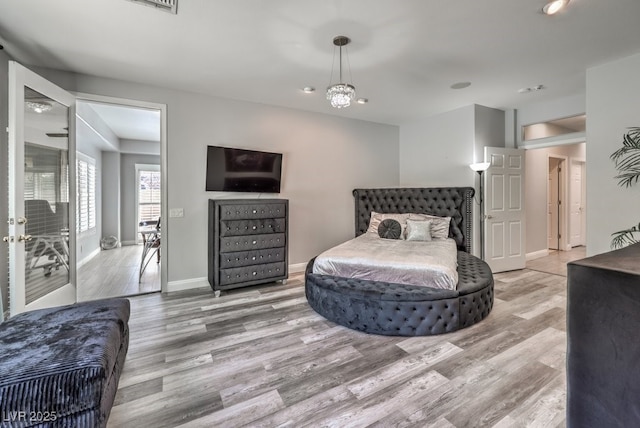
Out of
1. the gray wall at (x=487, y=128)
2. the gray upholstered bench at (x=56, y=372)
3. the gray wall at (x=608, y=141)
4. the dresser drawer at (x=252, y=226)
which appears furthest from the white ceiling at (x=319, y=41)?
the gray upholstered bench at (x=56, y=372)

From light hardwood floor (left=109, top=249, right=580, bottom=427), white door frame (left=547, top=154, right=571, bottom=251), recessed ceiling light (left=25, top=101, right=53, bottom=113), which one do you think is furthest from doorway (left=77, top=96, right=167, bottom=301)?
white door frame (left=547, top=154, right=571, bottom=251)

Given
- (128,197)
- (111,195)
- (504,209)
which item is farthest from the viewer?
(128,197)

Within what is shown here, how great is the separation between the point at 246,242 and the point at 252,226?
0.77 feet

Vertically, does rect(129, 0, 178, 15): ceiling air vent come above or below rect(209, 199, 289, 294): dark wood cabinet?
above

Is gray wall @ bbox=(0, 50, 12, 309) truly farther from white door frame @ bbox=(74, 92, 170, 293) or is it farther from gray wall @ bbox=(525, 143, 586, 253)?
gray wall @ bbox=(525, 143, 586, 253)

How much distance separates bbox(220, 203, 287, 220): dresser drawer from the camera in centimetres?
374

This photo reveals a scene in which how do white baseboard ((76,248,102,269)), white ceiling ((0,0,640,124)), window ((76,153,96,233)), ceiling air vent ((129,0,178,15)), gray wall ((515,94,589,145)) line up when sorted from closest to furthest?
ceiling air vent ((129,0,178,15)) → white ceiling ((0,0,640,124)) → gray wall ((515,94,589,145)) → white baseboard ((76,248,102,269)) → window ((76,153,96,233))

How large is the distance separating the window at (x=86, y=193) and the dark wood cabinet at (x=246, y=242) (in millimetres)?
3791

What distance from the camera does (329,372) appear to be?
214 cm

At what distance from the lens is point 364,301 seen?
2.76m

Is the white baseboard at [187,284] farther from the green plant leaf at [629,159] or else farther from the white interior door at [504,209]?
the green plant leaf at [629,159]

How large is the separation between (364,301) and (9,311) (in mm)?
3317

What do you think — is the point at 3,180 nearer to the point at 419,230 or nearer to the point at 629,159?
the point at 419,230

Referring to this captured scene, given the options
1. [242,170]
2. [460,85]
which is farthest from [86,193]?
[460,85]
